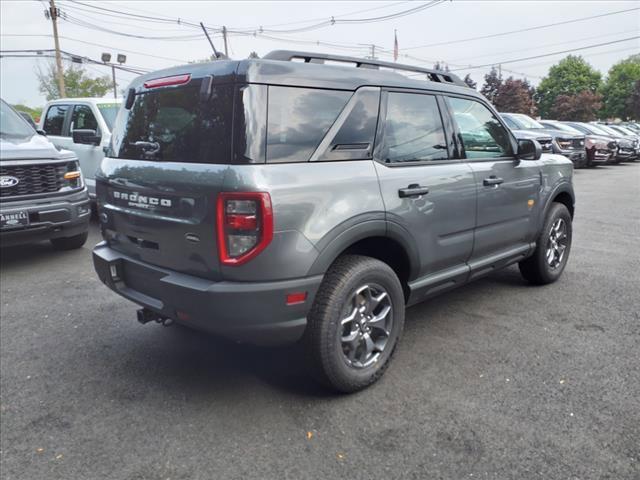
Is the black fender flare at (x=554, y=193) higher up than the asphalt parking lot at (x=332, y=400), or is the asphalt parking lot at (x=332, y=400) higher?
the black fender flare at (x=554, y=193)

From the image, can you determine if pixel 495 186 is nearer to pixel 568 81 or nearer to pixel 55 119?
pixel 55 119

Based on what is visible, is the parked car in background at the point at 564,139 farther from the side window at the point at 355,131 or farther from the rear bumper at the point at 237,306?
the rear bumper at the point at 237,306

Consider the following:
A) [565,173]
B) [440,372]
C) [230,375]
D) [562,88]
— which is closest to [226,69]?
[230,375]

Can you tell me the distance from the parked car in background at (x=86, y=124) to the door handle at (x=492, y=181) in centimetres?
566

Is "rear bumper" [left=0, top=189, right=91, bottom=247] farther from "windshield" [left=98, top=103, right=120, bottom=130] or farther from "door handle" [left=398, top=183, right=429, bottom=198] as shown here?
"door handle" [left=398, top=183, right=429, bottom=198]

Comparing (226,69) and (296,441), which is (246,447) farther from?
(226,69)

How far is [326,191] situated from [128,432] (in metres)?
1.66

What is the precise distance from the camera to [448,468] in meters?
2.30

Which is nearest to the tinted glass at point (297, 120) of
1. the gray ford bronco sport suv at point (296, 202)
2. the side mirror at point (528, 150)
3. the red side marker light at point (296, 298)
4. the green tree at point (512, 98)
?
the gray ford bronco sport suv at point (296, 202)

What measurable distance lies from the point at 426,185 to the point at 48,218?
4.46 metres

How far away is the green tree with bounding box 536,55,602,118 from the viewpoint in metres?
72.2

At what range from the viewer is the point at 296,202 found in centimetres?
252

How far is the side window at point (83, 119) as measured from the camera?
26.2ft

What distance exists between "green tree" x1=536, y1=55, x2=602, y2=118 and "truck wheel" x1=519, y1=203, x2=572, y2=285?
73953mm
